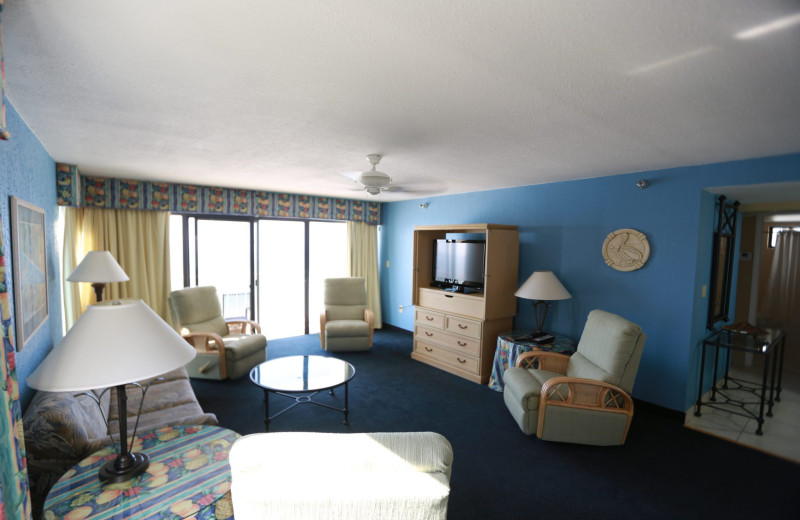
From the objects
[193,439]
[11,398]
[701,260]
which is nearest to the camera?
[11,398]

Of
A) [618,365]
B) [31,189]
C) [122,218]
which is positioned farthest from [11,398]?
[122,218]

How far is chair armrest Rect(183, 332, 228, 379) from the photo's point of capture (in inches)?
156

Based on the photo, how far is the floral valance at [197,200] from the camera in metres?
3.91

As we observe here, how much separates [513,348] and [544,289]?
27.1 inches

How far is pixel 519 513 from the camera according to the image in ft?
7.16

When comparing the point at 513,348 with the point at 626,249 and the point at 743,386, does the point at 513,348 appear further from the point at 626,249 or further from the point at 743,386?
the point at 743,386

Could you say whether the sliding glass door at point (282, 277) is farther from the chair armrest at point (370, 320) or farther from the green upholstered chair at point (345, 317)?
the chair armrest at point (370, 320)

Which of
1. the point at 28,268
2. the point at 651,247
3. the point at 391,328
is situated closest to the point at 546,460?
the point at 651,247

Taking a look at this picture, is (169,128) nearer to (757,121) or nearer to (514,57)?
(514,57)

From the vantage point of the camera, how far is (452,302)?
452 cm

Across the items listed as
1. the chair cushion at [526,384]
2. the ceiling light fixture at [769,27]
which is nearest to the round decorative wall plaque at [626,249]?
the chair cushion at [526,384]

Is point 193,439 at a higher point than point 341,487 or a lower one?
lower

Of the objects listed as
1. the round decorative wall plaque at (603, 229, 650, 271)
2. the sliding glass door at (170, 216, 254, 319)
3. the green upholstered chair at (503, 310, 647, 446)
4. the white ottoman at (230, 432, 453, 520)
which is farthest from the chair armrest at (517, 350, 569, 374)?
the sliding glass door at (170, 216, 254, 319)

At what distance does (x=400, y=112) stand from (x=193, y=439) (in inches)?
78.3
